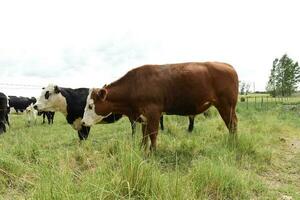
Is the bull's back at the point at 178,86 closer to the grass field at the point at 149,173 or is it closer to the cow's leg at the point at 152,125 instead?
the cow's leg at the point at 152,125

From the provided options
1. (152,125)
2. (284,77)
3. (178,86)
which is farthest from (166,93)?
(284,77)

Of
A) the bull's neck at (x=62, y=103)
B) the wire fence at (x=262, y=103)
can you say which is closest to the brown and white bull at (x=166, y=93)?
the bull's neck at (x=62, y=103)

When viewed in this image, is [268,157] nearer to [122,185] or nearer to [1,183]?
[122,185]

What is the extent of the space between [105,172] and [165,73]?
4226mm

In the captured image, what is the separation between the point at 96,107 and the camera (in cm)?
857

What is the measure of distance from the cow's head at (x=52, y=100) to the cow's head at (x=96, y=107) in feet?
7.53

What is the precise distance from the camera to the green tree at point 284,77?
224 ft

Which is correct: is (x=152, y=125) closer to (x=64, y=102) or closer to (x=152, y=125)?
(x=152, y=125)

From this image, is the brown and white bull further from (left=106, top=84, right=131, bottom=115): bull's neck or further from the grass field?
the grass field

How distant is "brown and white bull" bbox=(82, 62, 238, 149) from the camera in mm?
7832

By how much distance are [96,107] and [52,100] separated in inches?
111

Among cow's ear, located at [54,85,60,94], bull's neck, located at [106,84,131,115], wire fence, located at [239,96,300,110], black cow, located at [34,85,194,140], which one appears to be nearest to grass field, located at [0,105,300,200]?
bull's neck, located at [106,84,131,115]

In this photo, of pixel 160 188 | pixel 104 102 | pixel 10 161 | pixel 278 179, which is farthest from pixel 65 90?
pixel 160 188

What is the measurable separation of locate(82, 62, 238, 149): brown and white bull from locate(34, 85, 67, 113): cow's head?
7.83ft
